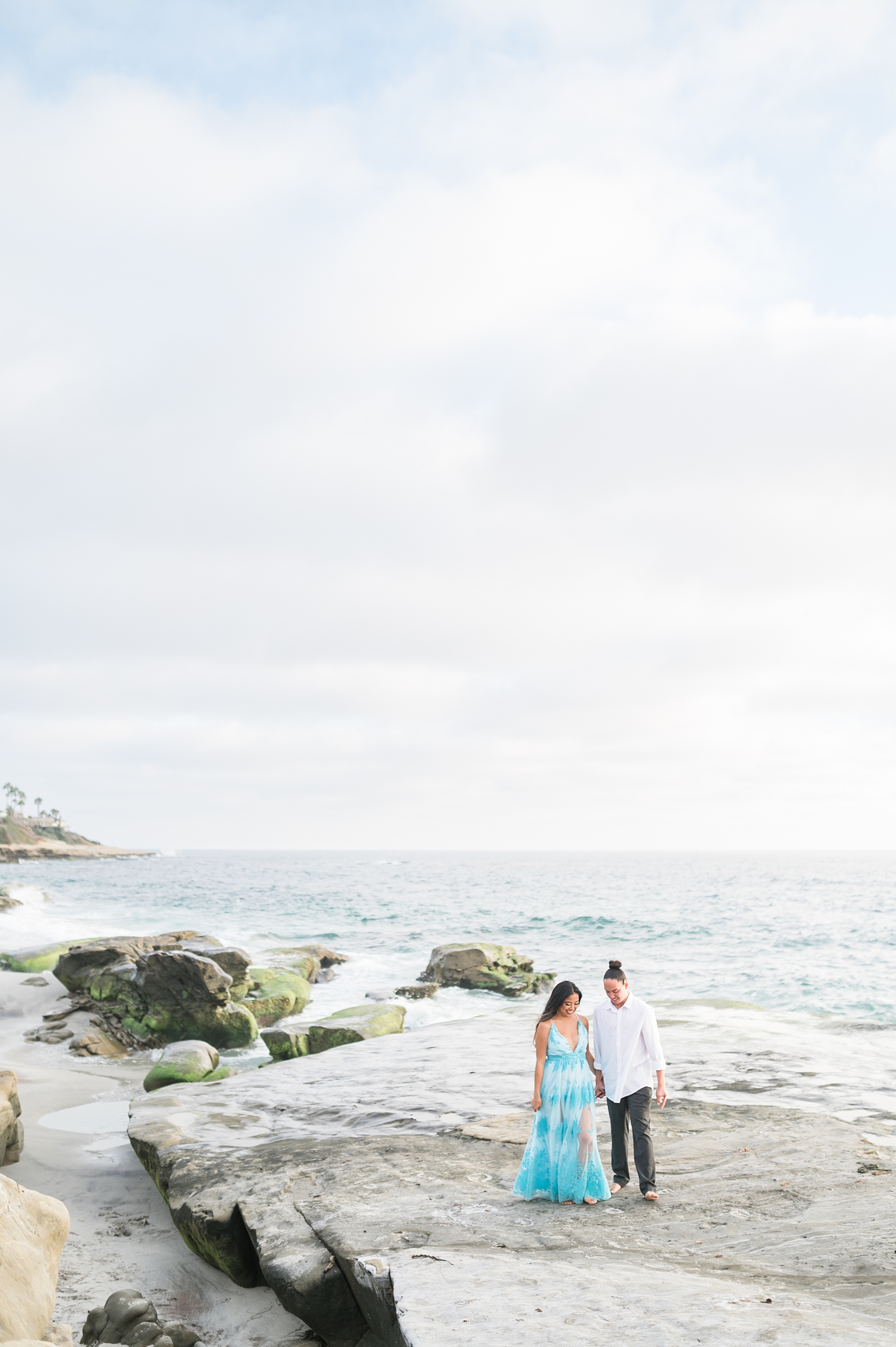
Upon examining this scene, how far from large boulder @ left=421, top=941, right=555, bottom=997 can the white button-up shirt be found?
17452 mm

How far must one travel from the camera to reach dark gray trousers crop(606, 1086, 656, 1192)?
21.5ft

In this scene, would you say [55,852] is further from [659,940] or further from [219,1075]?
[219,1075]

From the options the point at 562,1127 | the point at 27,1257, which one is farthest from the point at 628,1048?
the point at 27,1257

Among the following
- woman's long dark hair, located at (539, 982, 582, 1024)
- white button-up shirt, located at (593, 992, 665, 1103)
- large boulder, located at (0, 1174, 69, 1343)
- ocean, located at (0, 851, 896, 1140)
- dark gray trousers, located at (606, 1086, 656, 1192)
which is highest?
woman's long dark hair, located at (539, 982, 582, 1024)

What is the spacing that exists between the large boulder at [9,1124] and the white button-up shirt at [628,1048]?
20.6 ft

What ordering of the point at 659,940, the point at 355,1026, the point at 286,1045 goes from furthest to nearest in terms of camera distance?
the point at 659,940 < the point at 355,1026 < the point at 286,1045

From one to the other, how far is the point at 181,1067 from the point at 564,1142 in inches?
281

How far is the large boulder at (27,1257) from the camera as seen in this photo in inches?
199

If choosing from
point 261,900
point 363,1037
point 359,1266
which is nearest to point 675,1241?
point 359,1266

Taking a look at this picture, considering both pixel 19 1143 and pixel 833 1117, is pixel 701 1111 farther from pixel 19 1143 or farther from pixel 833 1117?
pixel 19 1143

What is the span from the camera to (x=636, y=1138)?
671cm

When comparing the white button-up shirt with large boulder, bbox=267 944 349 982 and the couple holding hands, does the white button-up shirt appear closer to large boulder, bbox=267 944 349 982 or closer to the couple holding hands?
the couple holding hands

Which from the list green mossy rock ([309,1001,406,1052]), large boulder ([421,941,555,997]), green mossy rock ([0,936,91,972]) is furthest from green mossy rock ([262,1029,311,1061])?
large boulder ([421,941,555,997])

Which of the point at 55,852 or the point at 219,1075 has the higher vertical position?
the point at 219,1075
